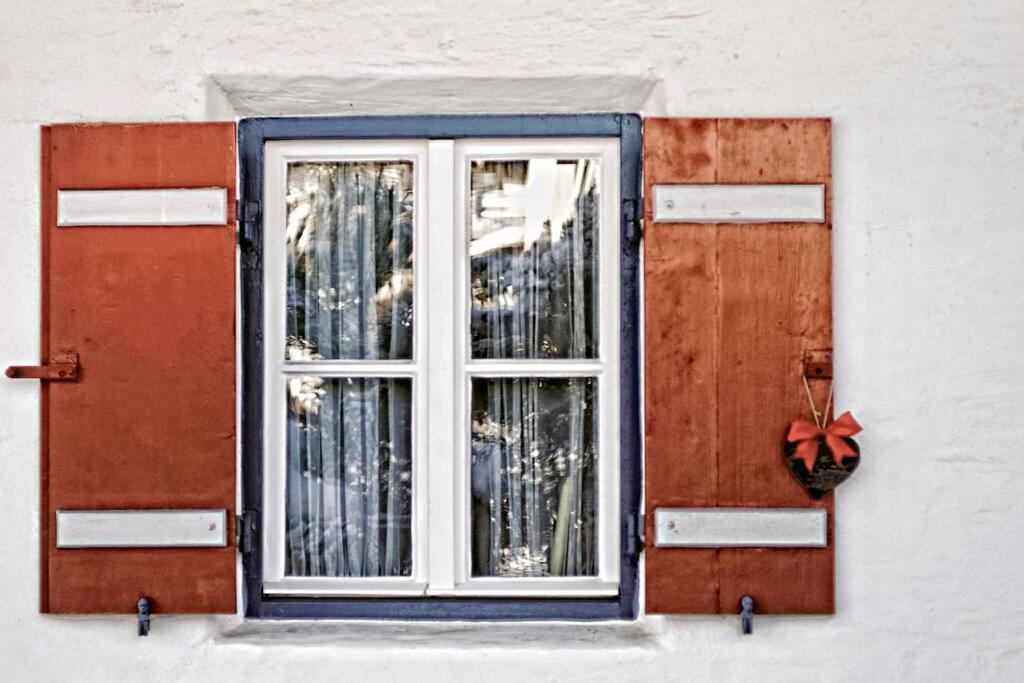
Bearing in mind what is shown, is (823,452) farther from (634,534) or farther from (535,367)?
(535,367)

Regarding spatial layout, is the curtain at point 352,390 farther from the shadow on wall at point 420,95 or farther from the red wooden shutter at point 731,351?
the red wooden shutter at point 731,351

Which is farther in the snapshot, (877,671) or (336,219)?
(336,219)

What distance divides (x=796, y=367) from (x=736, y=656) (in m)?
0.79

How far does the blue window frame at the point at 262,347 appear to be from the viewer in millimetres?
2732

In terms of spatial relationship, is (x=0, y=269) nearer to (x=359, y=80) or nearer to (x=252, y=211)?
(x=252, y=211)

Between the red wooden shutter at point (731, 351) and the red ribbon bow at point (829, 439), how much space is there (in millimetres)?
73

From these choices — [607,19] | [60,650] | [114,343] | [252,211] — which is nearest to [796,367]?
[607,19]

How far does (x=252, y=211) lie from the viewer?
272cm

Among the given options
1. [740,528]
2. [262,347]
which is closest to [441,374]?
[262,347]

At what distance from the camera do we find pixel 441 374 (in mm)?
2768

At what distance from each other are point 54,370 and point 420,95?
1235 millimetres

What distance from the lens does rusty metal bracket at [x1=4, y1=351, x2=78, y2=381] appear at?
2.60 m

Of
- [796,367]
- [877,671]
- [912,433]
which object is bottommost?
[877,671]

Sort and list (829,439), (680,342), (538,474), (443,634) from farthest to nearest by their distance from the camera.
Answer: (538,474) → (443,634) → (680,342) → (829,439)
